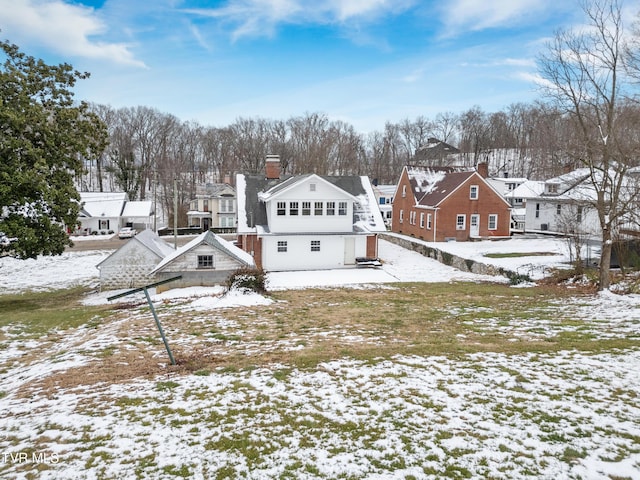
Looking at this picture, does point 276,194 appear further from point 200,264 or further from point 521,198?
point 521,198

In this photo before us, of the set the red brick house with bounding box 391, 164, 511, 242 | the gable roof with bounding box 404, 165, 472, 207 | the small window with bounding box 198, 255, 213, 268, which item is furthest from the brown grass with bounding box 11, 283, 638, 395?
the gable roof with bounding box 404, 165, 472, 207

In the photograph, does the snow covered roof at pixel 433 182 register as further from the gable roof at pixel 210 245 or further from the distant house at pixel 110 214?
the distant house at pixel 110 214

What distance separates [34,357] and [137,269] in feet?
45.2

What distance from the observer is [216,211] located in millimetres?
58625

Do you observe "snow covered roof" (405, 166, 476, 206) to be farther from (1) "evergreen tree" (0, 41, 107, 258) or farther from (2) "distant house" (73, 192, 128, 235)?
(2) "distant house" (73, 192, 128, 235)

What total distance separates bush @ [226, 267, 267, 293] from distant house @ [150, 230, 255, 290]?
12.5 ft

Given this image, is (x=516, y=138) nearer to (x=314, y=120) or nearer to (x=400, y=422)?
(x=314, y=120)

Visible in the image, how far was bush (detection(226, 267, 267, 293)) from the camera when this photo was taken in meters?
18.3

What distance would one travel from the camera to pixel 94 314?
57.7 ft

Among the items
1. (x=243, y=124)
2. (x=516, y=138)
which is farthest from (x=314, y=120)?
(x=516, y=138)

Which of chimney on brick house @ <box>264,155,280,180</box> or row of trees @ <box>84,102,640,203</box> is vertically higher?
row of trees @ <box>84,102,640,203</box>

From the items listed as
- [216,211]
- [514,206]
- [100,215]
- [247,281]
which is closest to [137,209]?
[100,215]

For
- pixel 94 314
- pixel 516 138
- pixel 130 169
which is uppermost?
pixel 516 138

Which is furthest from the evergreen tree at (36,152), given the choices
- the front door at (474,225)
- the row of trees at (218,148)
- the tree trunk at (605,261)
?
the front door at (474,225)
